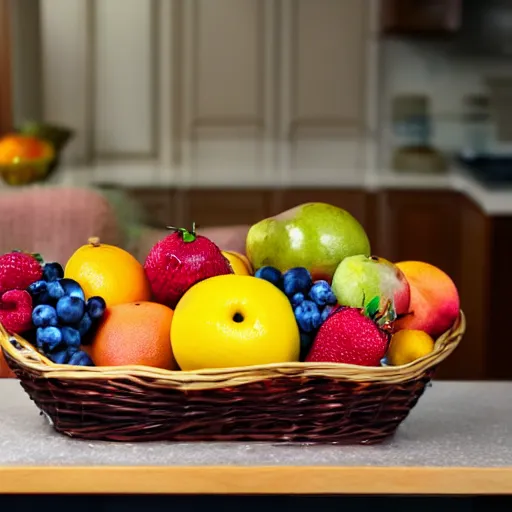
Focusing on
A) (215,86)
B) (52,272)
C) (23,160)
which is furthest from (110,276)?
(215,86)

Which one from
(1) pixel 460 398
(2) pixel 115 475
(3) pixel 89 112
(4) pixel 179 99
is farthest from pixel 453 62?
(2) pixel 115 475

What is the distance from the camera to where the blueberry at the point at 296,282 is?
0.81 m

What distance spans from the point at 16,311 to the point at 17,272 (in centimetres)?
3

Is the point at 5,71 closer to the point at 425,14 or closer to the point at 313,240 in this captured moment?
the point at 425,14

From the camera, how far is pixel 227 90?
4.02 metres

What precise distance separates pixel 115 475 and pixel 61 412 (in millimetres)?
94

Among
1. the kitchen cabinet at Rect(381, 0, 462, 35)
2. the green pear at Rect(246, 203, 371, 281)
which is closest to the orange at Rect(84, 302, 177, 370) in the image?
the green pear at Rect(246, 203, 371, 281)

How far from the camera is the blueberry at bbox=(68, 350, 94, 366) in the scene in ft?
2.59

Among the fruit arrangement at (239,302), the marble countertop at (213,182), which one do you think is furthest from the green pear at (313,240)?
the marble countertop at (213,182)

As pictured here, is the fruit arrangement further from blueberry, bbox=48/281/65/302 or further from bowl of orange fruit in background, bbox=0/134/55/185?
bowl of orange fruit in background, bbox=0/134/55/185

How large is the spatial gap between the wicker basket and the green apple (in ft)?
0.16

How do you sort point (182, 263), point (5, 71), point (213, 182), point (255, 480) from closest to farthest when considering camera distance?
1. point (255, 480)
2. point (182, 263)
3. point (5, 71)
4. point (213, 182)

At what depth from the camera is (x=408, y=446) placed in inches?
31.9

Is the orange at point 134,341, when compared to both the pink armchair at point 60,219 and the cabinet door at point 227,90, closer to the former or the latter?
the pink armchair at point 60,219
